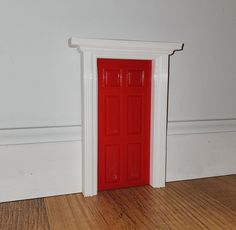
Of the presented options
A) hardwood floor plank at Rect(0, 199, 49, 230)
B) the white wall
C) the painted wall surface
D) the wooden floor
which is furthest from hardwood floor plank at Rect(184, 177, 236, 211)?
hardwood floor plank at Rect(0, 199, 49, 230)

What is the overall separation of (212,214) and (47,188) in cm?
218

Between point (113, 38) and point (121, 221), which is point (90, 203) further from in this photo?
point (113, 38)

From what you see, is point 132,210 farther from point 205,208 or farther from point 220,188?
point 220,188

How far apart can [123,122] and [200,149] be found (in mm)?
1471

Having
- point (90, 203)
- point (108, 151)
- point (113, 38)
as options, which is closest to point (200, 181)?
point (108, 151)

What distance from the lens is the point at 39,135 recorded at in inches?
150

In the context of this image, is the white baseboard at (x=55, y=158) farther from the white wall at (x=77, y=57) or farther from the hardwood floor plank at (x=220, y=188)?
the hardwood floor plank at (x=220, y=188)

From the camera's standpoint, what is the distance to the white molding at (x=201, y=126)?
4.51 meters

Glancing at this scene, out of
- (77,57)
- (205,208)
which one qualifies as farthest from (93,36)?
(205,208)

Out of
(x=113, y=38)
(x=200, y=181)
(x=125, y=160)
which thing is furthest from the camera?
(x=200, y=181)

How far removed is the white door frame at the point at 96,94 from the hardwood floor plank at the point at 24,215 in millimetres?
699

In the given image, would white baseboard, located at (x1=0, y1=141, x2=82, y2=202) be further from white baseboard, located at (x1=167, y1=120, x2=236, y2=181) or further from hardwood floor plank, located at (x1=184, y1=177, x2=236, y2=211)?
hardwood floor plank, located at (x1=184, y1=177, x2=236, y2=211)

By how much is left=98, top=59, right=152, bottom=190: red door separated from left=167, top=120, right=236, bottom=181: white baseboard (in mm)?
470

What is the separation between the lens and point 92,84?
12.6ft
